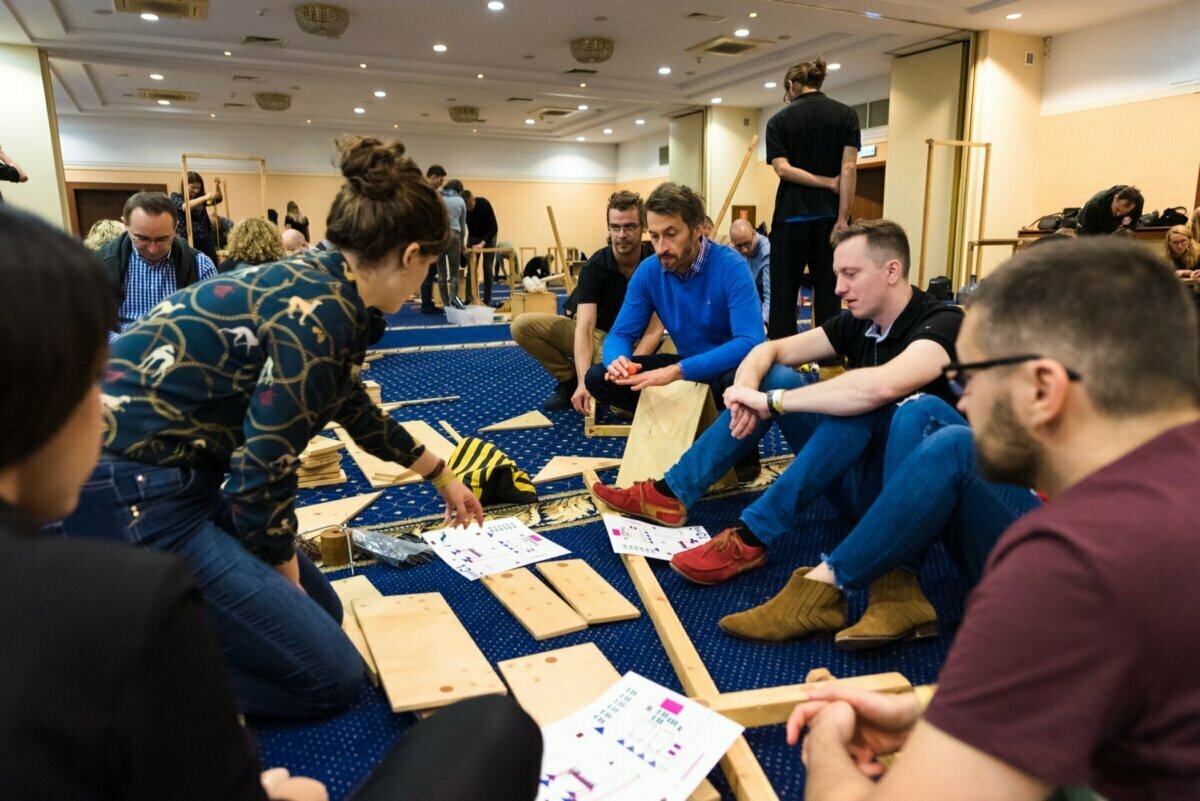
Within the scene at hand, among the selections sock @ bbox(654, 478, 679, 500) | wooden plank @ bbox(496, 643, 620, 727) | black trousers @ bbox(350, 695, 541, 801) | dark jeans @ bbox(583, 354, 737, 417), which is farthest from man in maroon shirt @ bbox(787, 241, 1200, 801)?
dark jeans @ bbox(583, 354, 737, 417)

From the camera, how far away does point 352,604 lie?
6.63 feet

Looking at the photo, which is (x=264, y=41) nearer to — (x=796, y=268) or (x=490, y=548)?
(x=796, y=268)

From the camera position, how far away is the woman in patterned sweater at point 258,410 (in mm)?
1412

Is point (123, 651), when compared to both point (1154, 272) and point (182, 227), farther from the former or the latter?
point (182, 227)

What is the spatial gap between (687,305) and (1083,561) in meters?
2.46

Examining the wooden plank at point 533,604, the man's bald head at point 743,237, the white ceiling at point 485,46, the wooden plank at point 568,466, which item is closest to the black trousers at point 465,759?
the wooden plank at point 533,604

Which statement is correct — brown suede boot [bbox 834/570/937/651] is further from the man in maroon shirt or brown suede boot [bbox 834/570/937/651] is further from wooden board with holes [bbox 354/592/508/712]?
the man in maroon shirt

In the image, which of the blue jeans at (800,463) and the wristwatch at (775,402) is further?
the wristwatch at (775,402)

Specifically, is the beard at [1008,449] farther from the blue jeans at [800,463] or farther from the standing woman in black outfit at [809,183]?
the standing woman in black outfit at [809,183]

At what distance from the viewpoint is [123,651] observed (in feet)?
1.71

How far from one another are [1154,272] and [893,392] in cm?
123

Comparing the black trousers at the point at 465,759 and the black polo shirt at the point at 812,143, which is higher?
the black polo shirt at the point at 812,143

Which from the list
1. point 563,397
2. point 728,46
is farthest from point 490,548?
point 728,46

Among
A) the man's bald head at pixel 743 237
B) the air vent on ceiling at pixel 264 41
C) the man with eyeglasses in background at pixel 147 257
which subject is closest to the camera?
the man with eyeglasses in background at pixel 147 257
